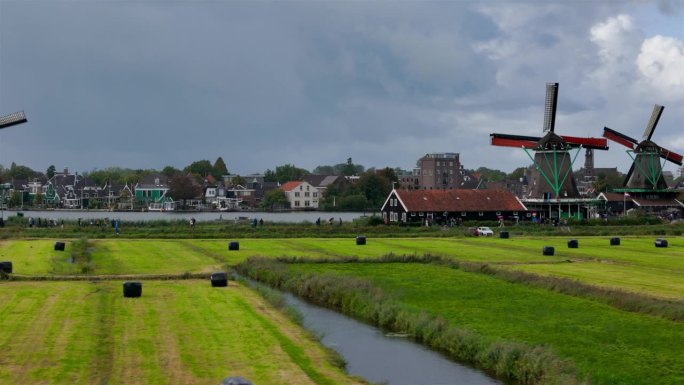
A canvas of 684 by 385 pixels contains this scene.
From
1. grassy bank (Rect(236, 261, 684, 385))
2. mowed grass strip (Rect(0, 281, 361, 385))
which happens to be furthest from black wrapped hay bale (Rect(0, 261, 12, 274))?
grassy bank (Rect(236, 261, 684, 385))

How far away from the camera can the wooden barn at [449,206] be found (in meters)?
97.8

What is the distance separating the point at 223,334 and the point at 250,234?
174 feet

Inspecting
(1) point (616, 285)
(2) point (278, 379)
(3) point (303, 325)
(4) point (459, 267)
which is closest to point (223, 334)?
(3) point (303, 325)

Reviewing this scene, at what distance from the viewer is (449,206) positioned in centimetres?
9875

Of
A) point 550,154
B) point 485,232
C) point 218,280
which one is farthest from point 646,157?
point 218,280

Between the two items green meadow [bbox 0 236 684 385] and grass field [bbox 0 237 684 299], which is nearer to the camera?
green meadow [bbox 0 236 684 385]

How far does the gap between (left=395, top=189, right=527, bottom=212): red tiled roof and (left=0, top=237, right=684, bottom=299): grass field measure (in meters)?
25.7

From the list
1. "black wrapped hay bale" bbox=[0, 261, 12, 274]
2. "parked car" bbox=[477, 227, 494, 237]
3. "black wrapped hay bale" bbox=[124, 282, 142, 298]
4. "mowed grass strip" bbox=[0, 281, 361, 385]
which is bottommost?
"mowed grass strip" bbox=[0, 281, 361, 385]

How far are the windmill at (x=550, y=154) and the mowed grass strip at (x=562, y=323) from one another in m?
65.7

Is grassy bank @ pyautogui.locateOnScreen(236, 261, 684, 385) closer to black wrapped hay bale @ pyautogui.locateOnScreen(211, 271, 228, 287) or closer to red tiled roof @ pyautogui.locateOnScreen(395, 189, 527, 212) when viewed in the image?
black wrapped hay bale @ pyautogui.locateOnScreen(211, 271, 228, 287)

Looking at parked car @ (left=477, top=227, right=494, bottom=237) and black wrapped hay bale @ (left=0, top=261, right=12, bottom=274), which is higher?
parked car @ (left=477, top=227, right=494, bottom=237)

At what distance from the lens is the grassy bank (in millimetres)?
20297

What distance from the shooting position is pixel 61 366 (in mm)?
19500

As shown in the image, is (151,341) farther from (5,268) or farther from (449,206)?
(449,206)
